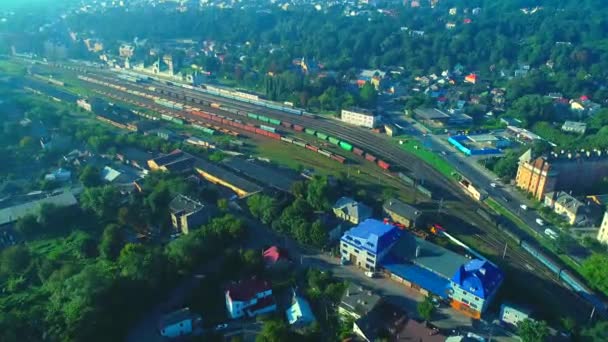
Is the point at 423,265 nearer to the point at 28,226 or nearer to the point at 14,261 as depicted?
the point at 14,261

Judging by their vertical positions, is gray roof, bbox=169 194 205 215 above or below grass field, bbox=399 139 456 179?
above

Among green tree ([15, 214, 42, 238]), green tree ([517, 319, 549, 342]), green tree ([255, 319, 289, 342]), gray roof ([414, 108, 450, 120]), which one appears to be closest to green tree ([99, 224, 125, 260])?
green tree ([15, 214, 42, 238])

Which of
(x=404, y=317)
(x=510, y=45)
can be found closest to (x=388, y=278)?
(x=404, y=317)

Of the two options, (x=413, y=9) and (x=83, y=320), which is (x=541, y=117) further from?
(x=413, y=9)

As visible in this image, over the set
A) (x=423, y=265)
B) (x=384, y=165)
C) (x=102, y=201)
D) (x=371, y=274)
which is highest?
(x=102, y=201)

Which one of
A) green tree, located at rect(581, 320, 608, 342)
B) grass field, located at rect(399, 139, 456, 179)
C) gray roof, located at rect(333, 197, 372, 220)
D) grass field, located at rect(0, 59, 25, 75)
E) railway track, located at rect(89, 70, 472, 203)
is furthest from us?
grass field, located at rect(0, 59, 25, 75)

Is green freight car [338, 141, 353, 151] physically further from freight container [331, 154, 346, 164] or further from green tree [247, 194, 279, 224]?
green tree [247, 194, 279, 224]

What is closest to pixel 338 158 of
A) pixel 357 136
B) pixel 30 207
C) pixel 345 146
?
pixel 345 146

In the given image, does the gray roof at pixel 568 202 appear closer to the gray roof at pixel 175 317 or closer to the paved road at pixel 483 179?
the paved road at pixel 483 179
